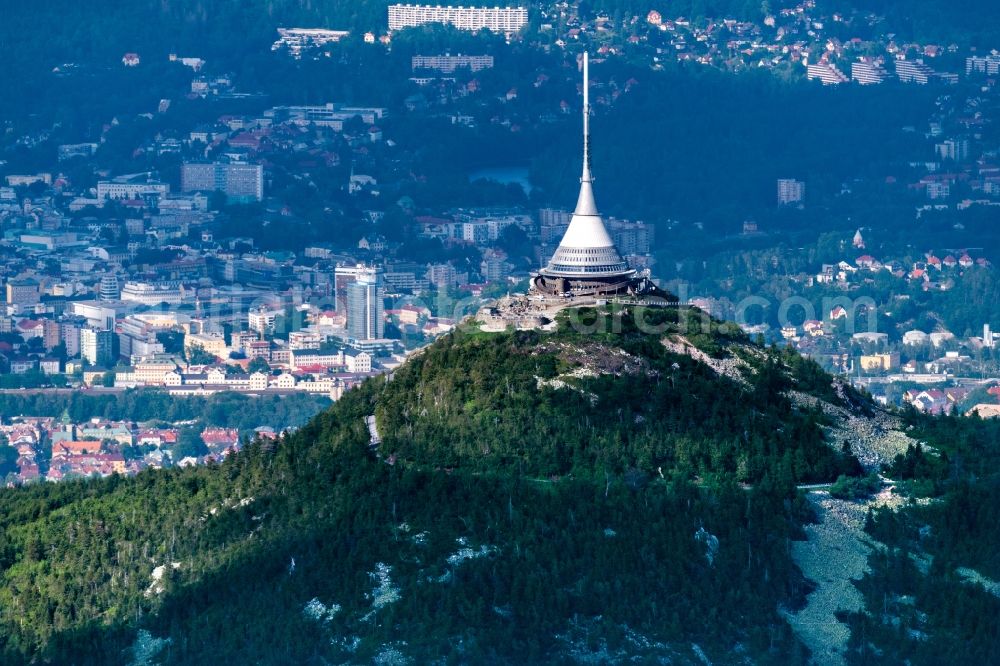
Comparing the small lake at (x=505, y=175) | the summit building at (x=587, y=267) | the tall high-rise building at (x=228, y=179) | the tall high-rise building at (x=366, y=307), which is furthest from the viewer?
the small lake at (x=505, y=175)

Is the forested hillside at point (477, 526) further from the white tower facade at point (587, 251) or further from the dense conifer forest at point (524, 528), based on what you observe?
the white tower facade at point (587, 251)

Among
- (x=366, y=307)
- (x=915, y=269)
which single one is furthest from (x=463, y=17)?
(x=366, y=307)

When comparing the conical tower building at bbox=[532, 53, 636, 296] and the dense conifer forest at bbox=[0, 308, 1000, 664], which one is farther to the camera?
the conical tower building at bbox=[532, 53, 636, 296]

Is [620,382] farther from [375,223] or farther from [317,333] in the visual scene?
[375,223]

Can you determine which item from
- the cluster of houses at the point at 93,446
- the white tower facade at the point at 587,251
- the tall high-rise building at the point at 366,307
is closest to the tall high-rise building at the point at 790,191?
the tall high-rise building at the point at 366,307

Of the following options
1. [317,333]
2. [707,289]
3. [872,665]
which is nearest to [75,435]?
[317,333]

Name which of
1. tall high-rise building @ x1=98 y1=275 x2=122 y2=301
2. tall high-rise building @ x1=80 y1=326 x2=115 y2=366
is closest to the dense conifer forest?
tall high-rise building @ x1=80 y1=326 x2=115 y2=366

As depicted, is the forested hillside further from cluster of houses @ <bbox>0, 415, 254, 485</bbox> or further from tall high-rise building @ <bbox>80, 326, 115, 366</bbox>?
tall high-rise building @ <bbox>80, 326, 115, 366</bbox>
